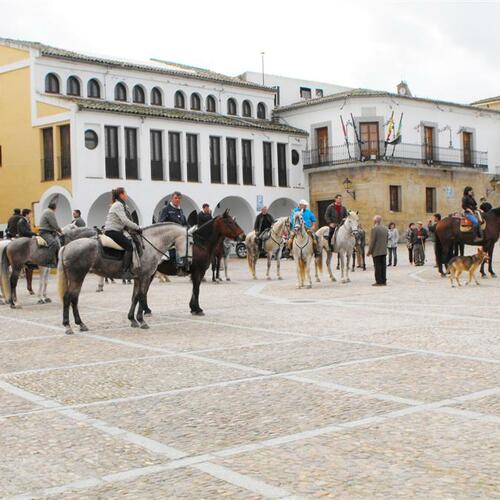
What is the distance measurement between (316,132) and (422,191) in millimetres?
7653

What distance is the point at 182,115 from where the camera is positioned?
144 ft

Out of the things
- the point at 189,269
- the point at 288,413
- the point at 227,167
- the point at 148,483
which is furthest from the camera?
the point at 227,167

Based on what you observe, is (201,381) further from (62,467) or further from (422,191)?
(422,191)

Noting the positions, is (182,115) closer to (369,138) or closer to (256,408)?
(369,138)

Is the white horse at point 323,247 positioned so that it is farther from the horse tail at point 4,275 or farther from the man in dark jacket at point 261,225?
the horse tail at point 4,275

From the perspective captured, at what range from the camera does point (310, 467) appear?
505 cm

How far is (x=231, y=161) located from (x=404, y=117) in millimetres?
12088

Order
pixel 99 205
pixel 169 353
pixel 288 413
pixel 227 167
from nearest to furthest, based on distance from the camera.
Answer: pixel 288 413
pixel 169 353
pixel 99 205
pixel 227 167

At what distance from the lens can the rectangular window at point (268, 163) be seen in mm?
48906

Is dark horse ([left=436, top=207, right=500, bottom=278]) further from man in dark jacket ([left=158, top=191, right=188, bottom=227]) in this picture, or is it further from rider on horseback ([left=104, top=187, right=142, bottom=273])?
rider on horseback ([left=104, top=187, right=142, bottom=273])

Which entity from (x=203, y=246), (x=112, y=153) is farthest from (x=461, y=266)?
(x=112, y=153)

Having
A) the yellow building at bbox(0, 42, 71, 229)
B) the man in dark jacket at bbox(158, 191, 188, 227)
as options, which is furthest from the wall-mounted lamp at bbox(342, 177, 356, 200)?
the man in dark jacket at bbox(158, 191, 188, 227)

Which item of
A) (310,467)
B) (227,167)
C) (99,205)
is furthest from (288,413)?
(227,167)

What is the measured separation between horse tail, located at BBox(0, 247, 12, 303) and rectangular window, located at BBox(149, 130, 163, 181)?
24.5 meters
